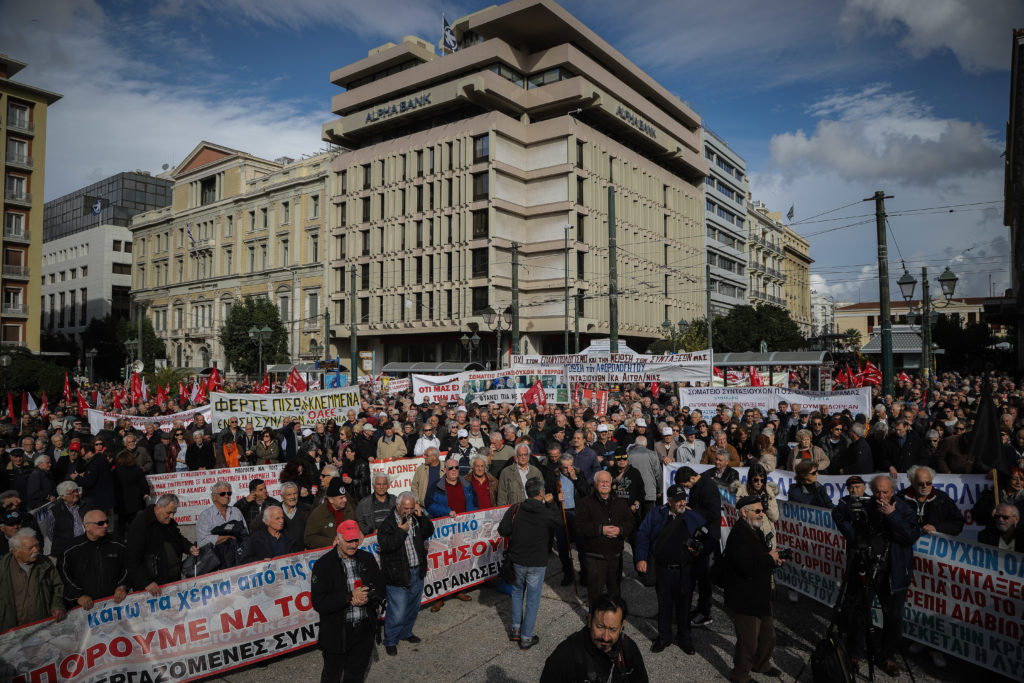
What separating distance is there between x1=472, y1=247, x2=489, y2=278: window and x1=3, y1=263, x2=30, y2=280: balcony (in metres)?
32.4

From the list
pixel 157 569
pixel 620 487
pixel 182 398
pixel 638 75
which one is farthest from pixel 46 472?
pixel 638 75

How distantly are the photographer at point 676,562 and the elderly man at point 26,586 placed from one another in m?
4.82

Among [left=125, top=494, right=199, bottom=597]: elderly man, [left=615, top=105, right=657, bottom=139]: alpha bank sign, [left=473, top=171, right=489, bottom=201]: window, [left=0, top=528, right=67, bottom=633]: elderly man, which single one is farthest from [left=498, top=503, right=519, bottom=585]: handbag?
[left=615, top=105, right=657, bottom=139]: alpha bank sign

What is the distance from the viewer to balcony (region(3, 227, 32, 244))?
49750 mm

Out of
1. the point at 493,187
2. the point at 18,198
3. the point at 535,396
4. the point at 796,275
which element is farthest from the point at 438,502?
the point at 796,275

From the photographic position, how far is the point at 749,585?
557 centimetres

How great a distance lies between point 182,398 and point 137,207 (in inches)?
3455

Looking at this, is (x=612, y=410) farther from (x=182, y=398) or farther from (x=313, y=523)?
(x=182, y=398)

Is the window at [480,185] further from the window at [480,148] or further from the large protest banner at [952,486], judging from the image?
the large protest banner at [952,486]

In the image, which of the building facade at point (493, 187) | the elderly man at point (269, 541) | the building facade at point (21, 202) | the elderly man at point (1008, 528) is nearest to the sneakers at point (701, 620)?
the elderly man at point (1008, 528)

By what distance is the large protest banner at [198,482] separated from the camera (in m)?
11.8

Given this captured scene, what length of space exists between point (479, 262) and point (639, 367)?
110ft

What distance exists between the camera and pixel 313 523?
23.5 feet

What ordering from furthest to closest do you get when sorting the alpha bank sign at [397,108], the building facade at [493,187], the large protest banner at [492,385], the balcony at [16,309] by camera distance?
the alpha bank sign at [397,108] → the building facade at [493,187] → the balcony at [16,309] → the large protest banner at [492,385]
